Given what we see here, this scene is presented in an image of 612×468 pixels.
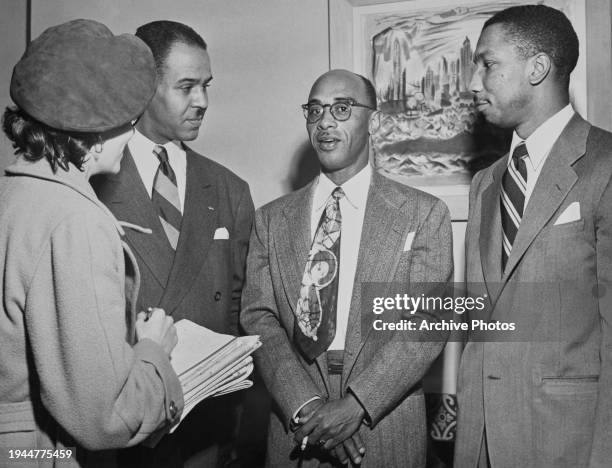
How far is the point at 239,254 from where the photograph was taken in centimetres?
239

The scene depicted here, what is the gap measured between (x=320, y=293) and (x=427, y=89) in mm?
1216

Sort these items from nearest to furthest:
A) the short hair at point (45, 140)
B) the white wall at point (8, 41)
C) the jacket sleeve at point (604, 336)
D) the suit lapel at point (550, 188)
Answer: the short hair at point (45, 140)
the jacket sleeve at point (604, 336)
the suit lapel at point (550, 188)
the white wall at point (8, 41)

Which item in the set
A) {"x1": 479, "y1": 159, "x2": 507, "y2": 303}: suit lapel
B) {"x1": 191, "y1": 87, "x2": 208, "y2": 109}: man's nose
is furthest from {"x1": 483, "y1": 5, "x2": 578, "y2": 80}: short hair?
{"x1": 191, "y1": 87, "x2": 208, "y2": 109}: man's nose

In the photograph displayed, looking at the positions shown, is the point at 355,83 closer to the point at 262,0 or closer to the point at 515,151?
the point at 515,151

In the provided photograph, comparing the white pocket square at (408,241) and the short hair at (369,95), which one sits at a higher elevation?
the short hair at (369,95)

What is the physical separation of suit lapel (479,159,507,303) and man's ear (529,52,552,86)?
30cm

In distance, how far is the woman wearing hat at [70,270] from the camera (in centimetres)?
117

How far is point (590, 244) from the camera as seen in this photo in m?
1.71

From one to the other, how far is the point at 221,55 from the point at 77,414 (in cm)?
235

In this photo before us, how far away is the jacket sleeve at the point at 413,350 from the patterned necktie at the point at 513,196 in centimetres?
23

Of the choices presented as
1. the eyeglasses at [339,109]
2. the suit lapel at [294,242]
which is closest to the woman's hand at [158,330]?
the suit lapel at [294,242]

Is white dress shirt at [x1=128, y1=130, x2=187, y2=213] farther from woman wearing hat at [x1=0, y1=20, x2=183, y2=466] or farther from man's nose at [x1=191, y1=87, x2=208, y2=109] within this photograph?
woman wearing hat at [x1=0, y1=20, x2=183, y2=466]

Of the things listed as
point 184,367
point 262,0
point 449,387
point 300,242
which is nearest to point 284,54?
point 262,0

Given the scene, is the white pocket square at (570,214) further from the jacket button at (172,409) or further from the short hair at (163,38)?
the short hair at (163,38)
